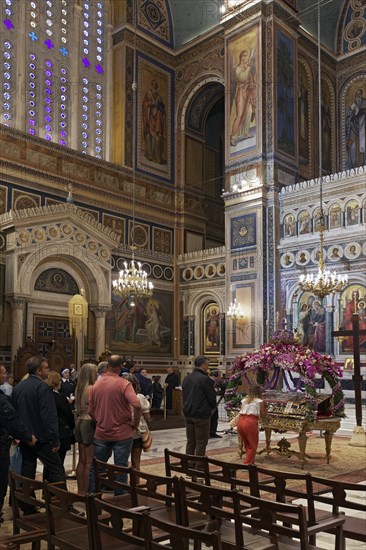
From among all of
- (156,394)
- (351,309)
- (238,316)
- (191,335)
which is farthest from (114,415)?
(191,335)

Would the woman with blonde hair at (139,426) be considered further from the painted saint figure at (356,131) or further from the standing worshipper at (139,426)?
the painted saint figure at (356,131)

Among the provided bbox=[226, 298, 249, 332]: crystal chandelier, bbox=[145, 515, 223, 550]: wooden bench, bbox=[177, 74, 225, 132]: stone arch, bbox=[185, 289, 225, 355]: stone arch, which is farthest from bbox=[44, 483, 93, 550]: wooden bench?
bbox=[177, 74, 225, 132]: stone arch

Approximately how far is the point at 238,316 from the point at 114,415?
14.2m

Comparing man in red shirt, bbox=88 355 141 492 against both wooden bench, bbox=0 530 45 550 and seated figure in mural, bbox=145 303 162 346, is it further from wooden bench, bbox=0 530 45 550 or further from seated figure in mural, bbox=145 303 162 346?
seated figure in mural, bbox=145 303 162 346

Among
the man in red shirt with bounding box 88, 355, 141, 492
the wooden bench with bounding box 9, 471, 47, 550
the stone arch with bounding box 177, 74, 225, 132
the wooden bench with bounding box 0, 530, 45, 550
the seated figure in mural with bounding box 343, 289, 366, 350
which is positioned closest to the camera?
the wooden bench with bounding box 0, 530, 45, 550

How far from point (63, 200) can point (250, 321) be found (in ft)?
24.4

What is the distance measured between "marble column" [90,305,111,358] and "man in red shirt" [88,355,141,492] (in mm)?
13315

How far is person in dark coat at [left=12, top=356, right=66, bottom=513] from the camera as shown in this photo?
19.3ft

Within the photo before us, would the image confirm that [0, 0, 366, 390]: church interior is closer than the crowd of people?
No

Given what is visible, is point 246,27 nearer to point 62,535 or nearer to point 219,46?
point 219,46

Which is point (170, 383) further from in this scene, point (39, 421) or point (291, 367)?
point (39, 421)

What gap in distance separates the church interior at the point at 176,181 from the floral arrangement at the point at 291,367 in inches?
184

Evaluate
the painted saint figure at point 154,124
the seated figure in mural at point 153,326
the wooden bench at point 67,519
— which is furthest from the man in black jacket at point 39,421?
the painted saint figure at point 154,124

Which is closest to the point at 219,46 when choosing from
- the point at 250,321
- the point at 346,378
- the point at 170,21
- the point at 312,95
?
the point at 170,21
